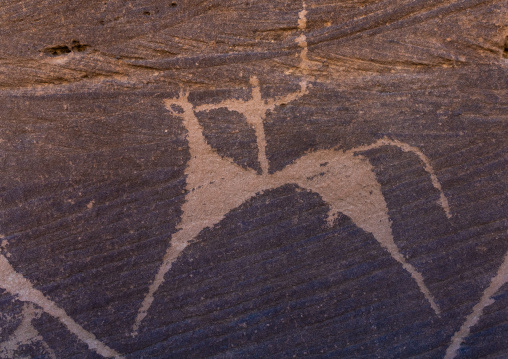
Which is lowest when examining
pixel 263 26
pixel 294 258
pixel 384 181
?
pixel 294 258

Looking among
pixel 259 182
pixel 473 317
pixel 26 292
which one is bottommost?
pixel 473 317

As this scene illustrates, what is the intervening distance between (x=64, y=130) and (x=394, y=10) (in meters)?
0.83

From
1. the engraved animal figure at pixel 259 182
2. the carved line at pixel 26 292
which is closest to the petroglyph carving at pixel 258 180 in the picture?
the engraved animal figure at pixel 259 182

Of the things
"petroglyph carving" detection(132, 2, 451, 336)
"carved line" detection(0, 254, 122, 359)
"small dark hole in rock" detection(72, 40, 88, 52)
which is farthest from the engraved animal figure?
"small dark hole in rock" detection(72, 40, 88, 52)

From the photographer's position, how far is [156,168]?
94cm

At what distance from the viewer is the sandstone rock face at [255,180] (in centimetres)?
92

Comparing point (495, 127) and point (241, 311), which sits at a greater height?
point (495, 127)

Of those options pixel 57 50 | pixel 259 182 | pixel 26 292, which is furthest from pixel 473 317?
pixel 57 50

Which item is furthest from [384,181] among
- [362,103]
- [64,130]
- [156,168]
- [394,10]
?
[64,130]

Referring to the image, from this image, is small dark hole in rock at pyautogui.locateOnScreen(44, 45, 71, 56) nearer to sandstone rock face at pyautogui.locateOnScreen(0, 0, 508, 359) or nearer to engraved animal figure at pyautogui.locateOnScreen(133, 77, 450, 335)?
sandstone rock face at pyautogui.locateOnScreen(0, 0, 508, 359)

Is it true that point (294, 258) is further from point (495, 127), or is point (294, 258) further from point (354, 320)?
point (495, 127)

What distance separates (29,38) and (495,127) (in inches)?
44.5

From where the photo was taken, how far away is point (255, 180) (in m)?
0.96

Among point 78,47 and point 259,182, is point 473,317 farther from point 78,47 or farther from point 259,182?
point 78,47
